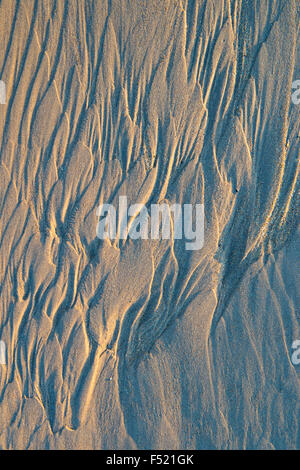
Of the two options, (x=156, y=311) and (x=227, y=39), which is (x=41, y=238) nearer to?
(x=156, y=311)

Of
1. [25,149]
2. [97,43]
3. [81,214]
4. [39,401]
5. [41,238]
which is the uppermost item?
[97,43]

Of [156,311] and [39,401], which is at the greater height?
[156,311]

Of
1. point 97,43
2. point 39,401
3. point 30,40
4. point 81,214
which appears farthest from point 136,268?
point 30,40

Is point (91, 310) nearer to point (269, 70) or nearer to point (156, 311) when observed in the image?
point (156, 311)

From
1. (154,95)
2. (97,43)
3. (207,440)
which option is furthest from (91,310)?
(97,43)
